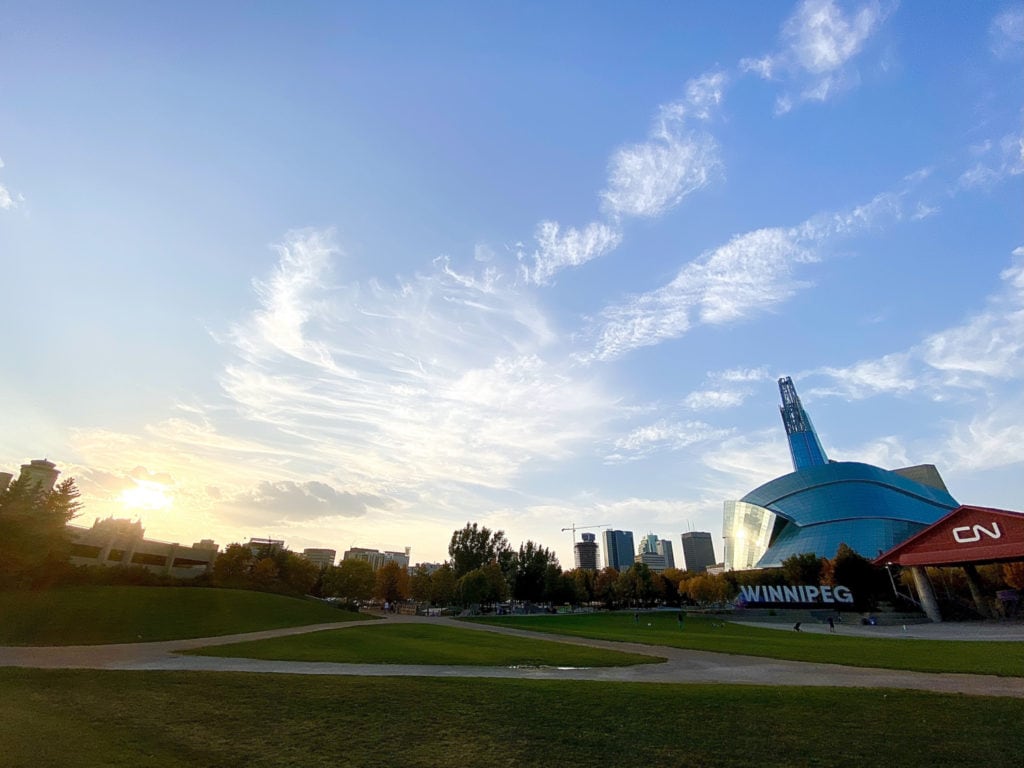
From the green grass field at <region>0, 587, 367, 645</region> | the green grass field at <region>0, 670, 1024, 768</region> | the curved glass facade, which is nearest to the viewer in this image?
the green grass field at <region>0, 670, 1024, 768</region>

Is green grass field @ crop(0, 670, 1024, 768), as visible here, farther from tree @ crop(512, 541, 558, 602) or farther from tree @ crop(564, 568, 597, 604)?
tree @ crop(564, 568, 597, 604)

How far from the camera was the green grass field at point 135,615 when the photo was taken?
35688 mm

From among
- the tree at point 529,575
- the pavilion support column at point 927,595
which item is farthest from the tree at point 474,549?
the pavilion support column at point 927,595

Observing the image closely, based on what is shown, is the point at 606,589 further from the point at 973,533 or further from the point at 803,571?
the point at 973,533

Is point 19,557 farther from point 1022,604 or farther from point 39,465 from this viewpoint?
point 1022,604

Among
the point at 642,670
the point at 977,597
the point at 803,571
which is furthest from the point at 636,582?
the point at 642,670

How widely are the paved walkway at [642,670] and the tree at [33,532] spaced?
29.4 meters

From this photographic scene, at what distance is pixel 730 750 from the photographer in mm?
10625

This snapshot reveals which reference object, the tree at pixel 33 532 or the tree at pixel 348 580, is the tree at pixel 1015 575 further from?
the tree at pixel 33 532

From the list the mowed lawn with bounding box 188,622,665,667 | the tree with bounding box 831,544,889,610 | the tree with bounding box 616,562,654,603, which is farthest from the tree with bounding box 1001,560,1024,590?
the mowed lawn with bounding box 188,622,665,667

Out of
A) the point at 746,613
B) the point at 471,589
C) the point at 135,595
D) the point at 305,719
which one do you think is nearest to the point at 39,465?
the point at 135,595

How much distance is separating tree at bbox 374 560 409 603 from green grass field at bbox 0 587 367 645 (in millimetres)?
47682

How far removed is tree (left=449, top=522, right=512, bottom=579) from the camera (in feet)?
317

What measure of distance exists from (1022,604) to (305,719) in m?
91.5
